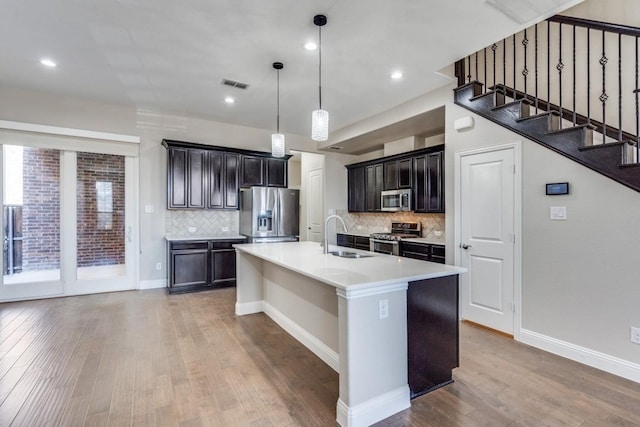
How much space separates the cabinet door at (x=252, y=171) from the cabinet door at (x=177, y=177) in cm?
98

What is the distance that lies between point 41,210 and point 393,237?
536 cm

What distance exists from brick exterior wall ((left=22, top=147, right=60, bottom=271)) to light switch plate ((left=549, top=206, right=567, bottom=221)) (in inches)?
250

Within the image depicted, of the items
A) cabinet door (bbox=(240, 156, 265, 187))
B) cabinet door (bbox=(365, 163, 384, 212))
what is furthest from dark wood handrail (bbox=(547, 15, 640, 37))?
cabinet door (bbox=(240, 156, 265, 187))

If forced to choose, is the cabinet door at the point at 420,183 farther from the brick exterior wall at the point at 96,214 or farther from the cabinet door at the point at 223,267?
the brick exterior wall at the point at 96,214

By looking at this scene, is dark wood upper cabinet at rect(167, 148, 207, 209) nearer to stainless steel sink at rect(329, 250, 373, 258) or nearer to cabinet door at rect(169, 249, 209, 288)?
cabinet door at rect(169, 249, 209, 288)

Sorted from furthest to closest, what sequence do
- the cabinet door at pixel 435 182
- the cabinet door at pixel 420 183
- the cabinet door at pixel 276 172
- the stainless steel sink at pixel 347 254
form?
the cabinet door at pixel 276 172 < the cabinet door at pixel 420 183 < the cabinet door at pixel 435 182 < the stainless steel sink at pixel 347 254

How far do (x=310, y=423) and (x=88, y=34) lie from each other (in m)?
3.74

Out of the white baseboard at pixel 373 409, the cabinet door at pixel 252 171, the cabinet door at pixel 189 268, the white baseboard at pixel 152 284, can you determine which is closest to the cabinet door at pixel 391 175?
the cabinet door at pixel 252 171

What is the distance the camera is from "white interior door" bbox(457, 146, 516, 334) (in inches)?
129

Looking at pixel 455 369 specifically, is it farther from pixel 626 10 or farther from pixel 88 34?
pixel 88 34

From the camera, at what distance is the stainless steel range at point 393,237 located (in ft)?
16.7

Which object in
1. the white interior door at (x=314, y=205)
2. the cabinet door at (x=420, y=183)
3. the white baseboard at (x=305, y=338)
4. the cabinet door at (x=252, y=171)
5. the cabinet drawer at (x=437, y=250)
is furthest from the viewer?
the white interior door at (x=314, y=205)

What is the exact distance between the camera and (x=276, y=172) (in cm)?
603

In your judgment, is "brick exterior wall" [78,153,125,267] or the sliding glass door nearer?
the sliding glass door
